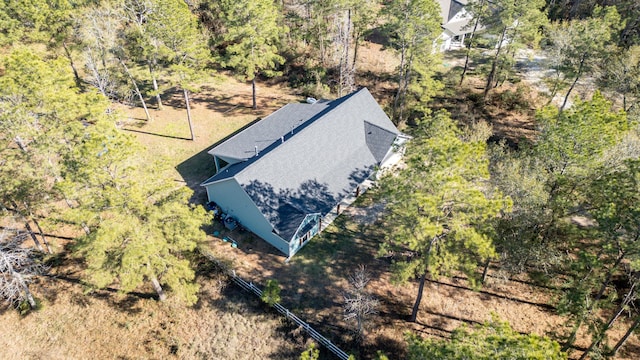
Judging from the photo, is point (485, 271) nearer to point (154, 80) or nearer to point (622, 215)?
point (622, 215)

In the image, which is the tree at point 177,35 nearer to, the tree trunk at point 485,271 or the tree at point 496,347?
the tree trunk at point 485,271

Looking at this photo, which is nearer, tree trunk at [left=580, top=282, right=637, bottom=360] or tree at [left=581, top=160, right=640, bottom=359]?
tree at [left=581, top=160, right=640, bottom=359]

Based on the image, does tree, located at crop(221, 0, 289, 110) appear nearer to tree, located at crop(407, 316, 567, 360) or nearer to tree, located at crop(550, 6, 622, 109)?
tree, located at crop(550, 6, 622, 109)

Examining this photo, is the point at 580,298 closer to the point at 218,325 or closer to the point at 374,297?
the point at 374,297

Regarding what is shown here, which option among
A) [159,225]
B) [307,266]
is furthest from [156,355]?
[307,266]

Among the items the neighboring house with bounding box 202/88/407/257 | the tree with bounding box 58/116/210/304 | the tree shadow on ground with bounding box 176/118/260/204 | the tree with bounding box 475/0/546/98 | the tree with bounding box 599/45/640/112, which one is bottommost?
the tree shadow on ground with bounding box 176/118/260/204

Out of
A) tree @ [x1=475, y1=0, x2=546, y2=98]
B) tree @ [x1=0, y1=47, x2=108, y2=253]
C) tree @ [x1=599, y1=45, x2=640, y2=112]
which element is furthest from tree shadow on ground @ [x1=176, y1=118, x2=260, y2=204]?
tree @ [x1=599, y1=45, x2=640, y2=112]

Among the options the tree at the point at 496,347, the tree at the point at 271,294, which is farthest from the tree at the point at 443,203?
the tree at the point at 271,294
